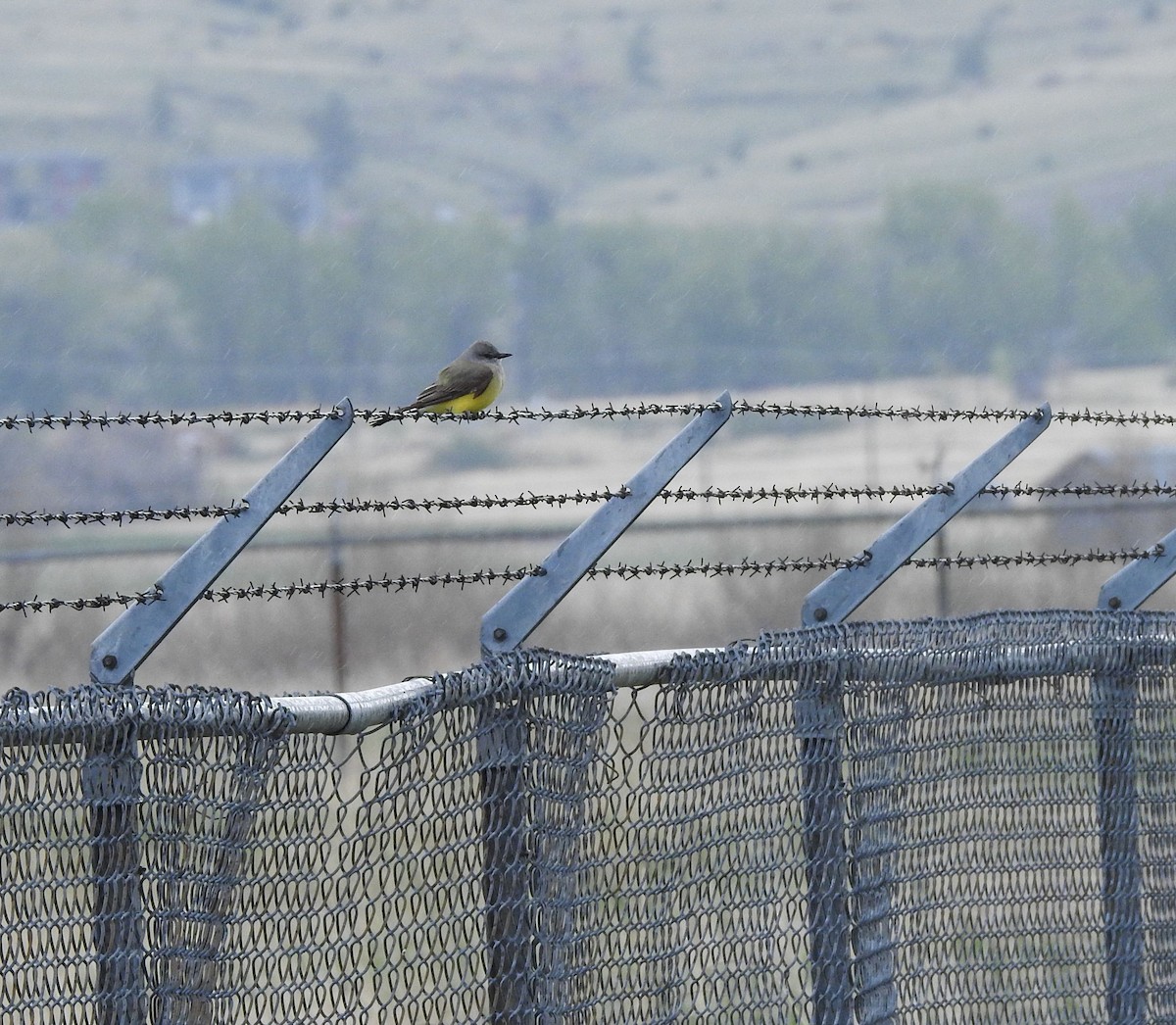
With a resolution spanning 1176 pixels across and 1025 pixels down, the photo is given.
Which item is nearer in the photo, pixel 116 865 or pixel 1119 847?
pixel 116 865

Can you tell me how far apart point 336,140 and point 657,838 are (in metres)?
152

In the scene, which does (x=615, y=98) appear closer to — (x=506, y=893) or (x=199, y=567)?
(x=506, y=893)

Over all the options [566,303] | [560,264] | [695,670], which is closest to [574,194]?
[560,264]

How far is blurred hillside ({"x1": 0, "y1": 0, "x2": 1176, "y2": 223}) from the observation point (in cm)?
14488

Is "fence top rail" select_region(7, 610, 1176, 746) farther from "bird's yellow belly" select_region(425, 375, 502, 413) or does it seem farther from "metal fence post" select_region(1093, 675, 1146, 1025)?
"bird's yellow belly" select_region(425, 375, 502, 413)

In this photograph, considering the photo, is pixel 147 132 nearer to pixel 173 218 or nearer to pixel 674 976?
pixel 173 218

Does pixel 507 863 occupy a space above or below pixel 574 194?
below

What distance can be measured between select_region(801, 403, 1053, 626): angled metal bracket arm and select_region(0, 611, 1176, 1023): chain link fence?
0.12 metres

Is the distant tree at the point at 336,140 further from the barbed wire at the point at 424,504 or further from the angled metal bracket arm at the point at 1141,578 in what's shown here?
the barbed wire at the point at 424,504

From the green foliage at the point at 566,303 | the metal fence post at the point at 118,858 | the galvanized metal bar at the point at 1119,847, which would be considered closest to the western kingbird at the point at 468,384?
the galvanized metal bar at the point at 1119,847

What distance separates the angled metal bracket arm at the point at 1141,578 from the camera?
5062mm

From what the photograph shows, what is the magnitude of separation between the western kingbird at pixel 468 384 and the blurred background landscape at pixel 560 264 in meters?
3.70

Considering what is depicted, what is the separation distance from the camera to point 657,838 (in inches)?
156

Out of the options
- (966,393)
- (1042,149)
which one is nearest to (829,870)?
(966,393)
